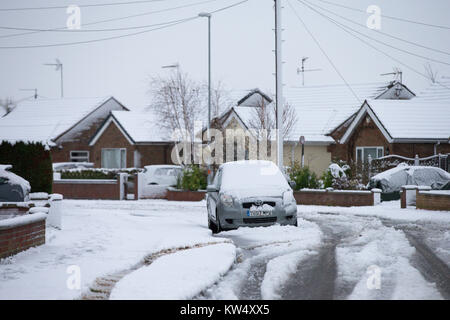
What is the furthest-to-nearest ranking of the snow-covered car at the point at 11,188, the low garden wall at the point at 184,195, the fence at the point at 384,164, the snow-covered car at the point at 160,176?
the snow-covered car at the point at 160,176 → the low garden wall at the point at 184,195 → the fence at the point at 384,164 → the snow-covered car at the point at 11,188

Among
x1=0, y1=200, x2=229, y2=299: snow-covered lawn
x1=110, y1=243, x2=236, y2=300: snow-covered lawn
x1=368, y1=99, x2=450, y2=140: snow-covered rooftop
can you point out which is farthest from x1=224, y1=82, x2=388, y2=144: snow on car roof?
x1=110, y1=243, x2=236, y2=300: snow-covered lawn

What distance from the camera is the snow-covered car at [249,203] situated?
44.8 feet

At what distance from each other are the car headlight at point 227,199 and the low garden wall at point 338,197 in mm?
9928

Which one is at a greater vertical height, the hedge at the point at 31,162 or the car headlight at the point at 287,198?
the hedge at the point at 31,162

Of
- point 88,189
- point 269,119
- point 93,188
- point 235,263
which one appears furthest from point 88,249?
point 269,119

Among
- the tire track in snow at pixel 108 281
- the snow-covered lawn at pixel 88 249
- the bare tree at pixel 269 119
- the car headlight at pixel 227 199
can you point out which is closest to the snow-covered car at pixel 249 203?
the car headlight at pixel 227 199

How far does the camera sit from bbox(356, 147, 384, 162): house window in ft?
104

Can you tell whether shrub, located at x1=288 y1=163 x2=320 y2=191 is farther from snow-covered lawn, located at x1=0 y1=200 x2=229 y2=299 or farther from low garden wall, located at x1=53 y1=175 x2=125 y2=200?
low garden wall, located at x1=53 y1=175 x2=125 y2=200

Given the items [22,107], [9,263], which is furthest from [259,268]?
[22,107]

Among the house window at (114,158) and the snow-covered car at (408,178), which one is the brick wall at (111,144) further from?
the snow-covered car at (408,178)

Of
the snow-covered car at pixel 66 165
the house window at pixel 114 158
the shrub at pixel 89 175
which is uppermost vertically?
the house window at pixel 114 158

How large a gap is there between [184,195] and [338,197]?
319 inches

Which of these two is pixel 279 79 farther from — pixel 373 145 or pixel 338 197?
pixel 373 145

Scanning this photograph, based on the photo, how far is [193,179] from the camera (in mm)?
28094
